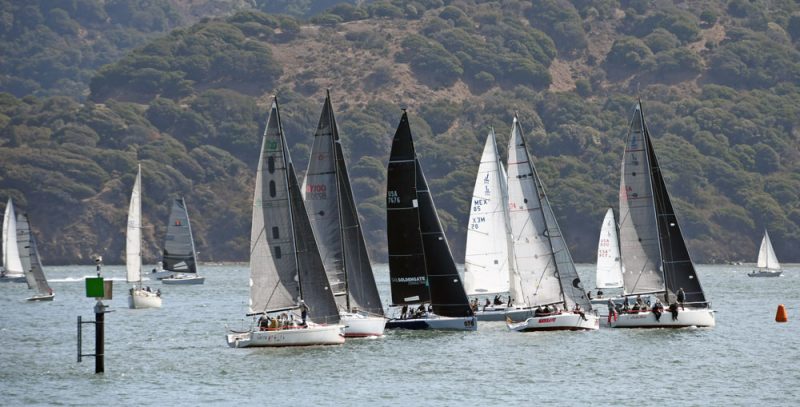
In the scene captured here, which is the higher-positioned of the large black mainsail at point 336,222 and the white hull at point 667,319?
the large black mainsail at point 336,222

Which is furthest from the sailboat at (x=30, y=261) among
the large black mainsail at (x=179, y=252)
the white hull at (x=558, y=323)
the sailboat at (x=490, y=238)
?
the white hull at (x=558, y=323)

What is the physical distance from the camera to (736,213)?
641 feet

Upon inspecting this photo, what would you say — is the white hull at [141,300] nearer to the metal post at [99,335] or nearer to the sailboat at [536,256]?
the sailboat at [536,256]

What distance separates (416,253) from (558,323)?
20.0 feet

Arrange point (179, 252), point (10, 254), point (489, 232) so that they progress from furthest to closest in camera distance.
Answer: point (179, 252) → point (10, 254) → point (489, 232)

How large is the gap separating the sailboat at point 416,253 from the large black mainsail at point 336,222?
5.83 ft

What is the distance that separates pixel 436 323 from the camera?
195 feet

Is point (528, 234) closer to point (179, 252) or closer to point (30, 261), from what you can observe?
point (30, 261)

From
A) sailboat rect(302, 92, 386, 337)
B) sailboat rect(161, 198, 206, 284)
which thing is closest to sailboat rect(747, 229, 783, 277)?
sailboat rect(161, 198, 206, 284)

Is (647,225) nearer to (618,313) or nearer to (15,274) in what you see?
(618,313)

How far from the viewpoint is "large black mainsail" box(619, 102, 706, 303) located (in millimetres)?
62406

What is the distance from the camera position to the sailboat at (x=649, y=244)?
2436 inches

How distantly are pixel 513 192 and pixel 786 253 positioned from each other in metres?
136

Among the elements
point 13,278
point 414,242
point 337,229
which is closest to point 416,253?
point 414,242
